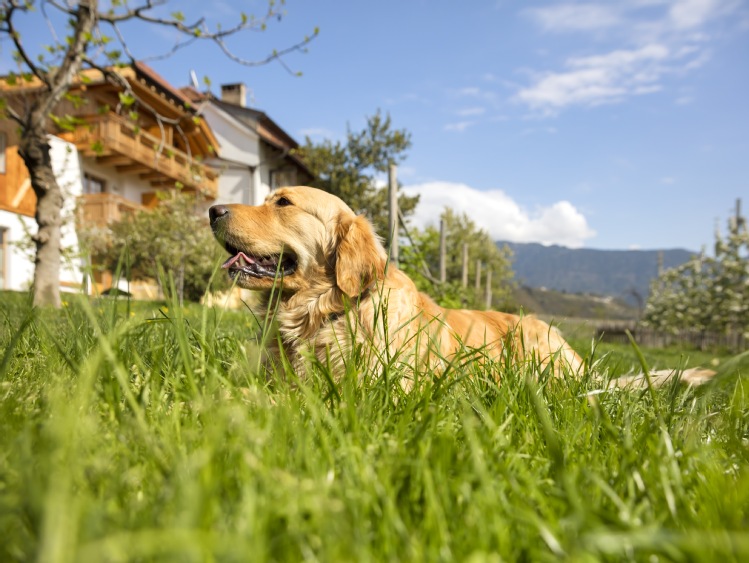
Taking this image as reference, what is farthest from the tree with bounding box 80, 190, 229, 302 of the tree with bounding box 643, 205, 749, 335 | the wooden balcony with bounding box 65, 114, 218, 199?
the tree with bounding box 643, 205, 749, 335

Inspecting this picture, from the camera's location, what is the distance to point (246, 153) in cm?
3691

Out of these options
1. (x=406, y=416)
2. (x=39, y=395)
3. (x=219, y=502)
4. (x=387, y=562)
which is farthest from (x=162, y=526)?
(x=39, y=395)

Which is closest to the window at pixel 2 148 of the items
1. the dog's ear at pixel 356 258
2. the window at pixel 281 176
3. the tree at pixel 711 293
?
the window at pixel 281 176

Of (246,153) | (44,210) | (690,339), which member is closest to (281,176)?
(246,153)

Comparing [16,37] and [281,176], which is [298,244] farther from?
[281,176]

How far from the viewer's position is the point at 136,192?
3331cm

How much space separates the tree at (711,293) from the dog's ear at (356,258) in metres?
32.8

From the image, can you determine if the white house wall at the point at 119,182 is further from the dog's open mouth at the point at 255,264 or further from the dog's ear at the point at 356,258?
the dog's ear at the point at 356,258

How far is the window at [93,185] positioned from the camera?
94.8 ft

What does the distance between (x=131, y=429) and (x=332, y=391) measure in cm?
60

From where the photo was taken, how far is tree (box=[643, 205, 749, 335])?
31.6m

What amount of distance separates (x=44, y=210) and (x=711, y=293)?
37.3 m

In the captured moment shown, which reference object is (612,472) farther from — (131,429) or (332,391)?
(131,429)

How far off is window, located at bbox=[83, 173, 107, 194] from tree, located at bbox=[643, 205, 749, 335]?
36611 mm
